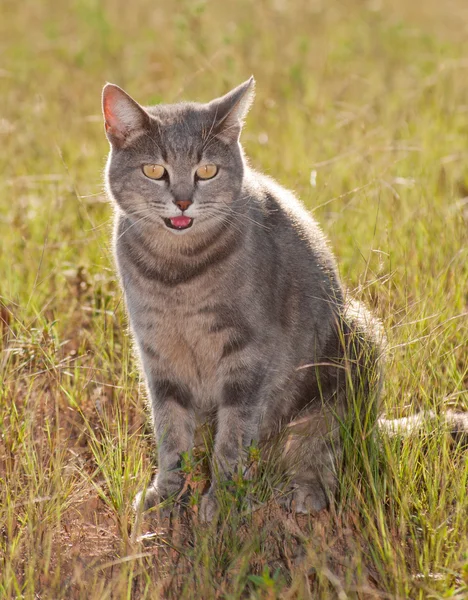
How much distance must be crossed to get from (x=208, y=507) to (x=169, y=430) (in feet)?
1.16

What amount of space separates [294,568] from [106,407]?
3.58 ft

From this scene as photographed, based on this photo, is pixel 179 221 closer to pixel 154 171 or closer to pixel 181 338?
pixel 154 171

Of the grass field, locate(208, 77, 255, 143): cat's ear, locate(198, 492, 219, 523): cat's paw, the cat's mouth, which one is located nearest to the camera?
the grass field

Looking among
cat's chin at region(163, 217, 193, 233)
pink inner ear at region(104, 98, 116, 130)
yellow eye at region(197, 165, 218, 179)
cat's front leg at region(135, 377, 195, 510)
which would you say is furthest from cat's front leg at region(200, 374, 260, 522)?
pink inner ear at region(104, 98, 116, 130)

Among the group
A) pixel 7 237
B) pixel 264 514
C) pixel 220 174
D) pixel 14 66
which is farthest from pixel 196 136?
pixel 14 66

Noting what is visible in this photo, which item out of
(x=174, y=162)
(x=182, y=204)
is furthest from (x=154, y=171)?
(x=182, y=204)

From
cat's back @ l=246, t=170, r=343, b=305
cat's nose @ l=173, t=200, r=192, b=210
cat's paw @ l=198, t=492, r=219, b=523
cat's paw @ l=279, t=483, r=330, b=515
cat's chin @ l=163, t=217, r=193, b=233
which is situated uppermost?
cat's nose @ l=173, t=200, r=192, b=210

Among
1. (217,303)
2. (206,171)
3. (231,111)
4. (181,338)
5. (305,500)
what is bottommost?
(305,500)

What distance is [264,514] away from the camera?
8.45 feet

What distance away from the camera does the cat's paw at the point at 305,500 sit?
9.11 ft

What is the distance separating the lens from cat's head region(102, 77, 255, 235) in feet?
9.08

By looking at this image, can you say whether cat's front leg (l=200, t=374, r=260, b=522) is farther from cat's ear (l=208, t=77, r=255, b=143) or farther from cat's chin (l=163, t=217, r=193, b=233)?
cat's ear (l=208, t=77, r=255, b=143)

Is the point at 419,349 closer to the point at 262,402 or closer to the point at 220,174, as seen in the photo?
the point at 262,402

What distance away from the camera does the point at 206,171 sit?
111 inches
